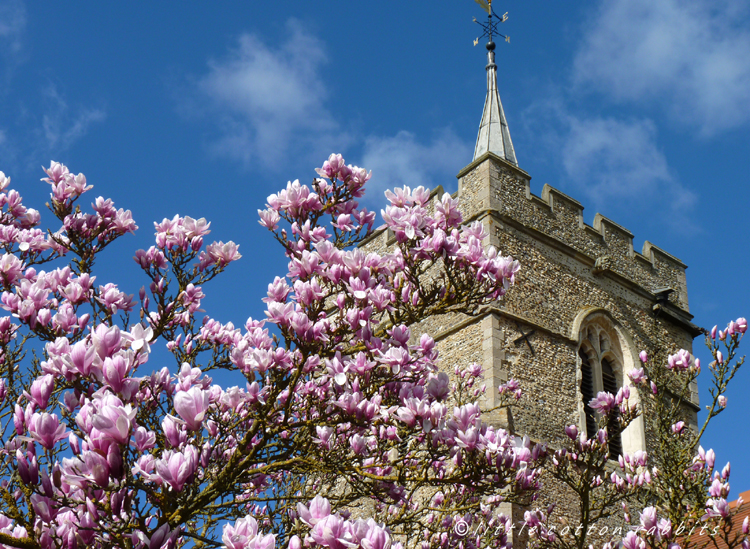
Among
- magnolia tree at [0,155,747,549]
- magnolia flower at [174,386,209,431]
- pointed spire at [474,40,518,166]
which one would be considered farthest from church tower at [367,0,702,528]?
magnolia flower at [174,386,209,431]

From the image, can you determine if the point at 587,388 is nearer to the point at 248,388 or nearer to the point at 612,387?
the point at 612,387

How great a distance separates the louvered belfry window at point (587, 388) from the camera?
11.4 metres

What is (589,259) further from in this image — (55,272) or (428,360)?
(55,272)

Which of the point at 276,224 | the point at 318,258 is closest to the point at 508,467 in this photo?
the point at 318,258

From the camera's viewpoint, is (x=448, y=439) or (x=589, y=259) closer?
(x=448, y=439)

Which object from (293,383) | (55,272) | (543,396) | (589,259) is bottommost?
(293,383)

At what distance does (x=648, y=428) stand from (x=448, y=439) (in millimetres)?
9246

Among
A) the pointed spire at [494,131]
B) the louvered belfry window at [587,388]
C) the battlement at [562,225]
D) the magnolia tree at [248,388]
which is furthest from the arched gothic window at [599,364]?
the magnolia tree at [248,388]

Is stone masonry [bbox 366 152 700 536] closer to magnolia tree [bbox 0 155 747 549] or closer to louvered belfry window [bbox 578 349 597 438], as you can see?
louvered belfry window [bbox 578 349 597 438]

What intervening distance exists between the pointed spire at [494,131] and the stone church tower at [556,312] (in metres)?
2.98

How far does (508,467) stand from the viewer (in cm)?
416

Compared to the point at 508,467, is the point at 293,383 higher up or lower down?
higher up

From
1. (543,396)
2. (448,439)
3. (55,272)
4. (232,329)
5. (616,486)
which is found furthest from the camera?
(543,396)

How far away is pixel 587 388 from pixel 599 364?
50 centimetres
